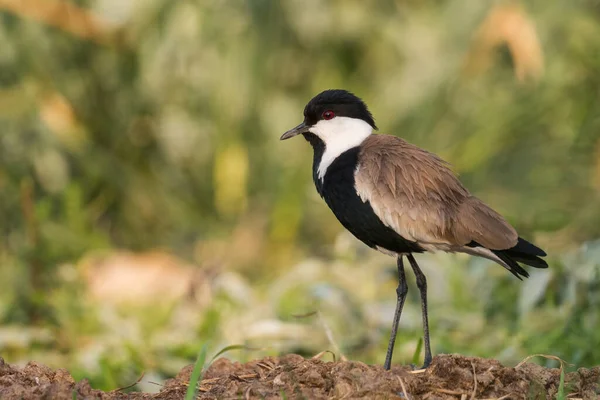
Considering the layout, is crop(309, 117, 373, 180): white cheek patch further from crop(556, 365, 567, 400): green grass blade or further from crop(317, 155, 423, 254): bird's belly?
crop(556, 365, 567, 400): green grass blade

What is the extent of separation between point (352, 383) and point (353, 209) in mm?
924

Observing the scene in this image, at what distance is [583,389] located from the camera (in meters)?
3.55

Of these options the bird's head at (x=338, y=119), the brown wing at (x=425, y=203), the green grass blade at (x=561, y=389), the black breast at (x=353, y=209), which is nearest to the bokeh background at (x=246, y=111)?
the bird's head at (x=338, y=119)

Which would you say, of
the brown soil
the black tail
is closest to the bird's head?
the black tail

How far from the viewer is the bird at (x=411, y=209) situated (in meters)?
3.90

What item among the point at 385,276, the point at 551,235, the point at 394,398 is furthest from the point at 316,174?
the point at 551,235

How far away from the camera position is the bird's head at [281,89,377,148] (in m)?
4.33

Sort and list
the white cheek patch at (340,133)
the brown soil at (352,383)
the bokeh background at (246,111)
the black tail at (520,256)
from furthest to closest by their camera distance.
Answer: the bokeh background at (246,111) < the white cheek patch at (340,133) < the black tail at (520,256) < the brown soil at (352,383)

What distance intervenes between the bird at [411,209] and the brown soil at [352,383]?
45cm

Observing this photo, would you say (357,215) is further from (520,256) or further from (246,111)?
(246,111)

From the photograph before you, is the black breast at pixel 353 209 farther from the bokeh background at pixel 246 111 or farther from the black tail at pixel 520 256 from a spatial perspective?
the bokeh background at pixel 246 111

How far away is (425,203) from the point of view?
398cm

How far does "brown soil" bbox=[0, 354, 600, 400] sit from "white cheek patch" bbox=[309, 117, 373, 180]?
3.44 ft

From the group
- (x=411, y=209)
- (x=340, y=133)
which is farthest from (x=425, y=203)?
(x=340, y=133)
